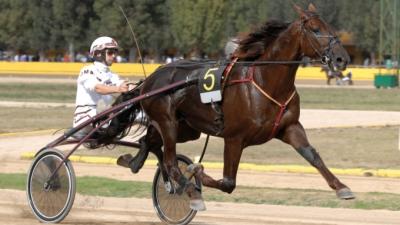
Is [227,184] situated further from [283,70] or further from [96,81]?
[96,81]

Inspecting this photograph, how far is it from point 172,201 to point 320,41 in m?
2.54

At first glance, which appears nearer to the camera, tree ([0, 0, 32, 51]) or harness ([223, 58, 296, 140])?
harness ([223, 58, 296, 140])

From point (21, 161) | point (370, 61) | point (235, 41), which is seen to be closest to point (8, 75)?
point (370, 61)

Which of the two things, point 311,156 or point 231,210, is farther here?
point 231,210

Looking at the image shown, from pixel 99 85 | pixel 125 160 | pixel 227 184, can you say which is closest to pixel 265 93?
pixel 227 184

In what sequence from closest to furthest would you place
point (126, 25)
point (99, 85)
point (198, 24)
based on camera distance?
1. point (99, 85)
2. point (126, 25)
3. point (198, 24)

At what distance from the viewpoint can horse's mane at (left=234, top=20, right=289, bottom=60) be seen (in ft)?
28.8

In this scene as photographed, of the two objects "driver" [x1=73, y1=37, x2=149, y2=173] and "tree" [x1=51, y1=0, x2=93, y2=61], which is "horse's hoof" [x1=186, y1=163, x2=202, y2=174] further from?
"tree" [x1=51, y1=0, x2=93, y2=61]

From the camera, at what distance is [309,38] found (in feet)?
27.3

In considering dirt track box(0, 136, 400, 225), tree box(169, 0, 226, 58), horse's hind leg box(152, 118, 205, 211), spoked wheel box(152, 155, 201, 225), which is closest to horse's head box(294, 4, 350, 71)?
horse's hind leg box(152, 118, 205, 211)

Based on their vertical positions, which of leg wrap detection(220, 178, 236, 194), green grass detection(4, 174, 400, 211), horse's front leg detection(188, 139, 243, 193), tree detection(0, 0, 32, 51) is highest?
horse's front leg detection(188, 139, 243, 193)

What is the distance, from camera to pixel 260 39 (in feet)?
29.1

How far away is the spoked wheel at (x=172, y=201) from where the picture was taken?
31.4 feet

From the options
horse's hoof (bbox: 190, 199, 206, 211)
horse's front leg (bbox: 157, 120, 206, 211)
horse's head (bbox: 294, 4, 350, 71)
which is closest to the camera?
horse's head (bbox: 294, 4, 350, 71)
